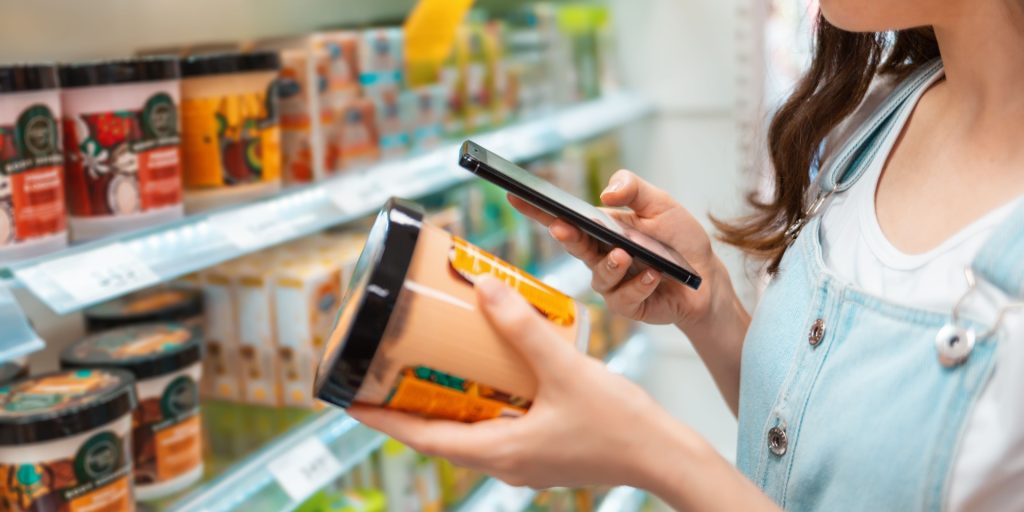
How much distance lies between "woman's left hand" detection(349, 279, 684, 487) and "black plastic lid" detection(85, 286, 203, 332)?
0.78 metres

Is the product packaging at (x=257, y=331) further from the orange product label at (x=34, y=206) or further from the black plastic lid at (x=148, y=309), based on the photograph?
the orange product label at (x=34, y=206)

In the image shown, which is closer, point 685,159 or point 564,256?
point 564,256

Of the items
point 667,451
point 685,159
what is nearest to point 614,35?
point 685,159

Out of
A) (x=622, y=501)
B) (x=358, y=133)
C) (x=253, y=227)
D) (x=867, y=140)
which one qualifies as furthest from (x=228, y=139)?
(x=622, y=501)

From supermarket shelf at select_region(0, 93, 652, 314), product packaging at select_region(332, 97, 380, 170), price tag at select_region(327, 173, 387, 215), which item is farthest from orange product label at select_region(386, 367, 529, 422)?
product packaging at select_region(332, 97, 380, 170)

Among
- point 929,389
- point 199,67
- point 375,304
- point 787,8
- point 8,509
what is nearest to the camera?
point 375,304

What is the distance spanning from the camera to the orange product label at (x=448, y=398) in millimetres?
702

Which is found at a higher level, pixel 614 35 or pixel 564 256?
pixel 614 35

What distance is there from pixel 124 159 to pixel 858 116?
2.73ft

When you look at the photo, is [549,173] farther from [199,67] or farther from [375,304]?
[375,304]

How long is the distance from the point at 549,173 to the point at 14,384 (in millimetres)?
1564

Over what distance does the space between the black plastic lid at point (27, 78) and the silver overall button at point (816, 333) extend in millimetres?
820

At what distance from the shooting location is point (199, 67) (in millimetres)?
1277

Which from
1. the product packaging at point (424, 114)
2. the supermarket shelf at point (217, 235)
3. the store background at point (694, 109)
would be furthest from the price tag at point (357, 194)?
the store background at point (694, 109)
